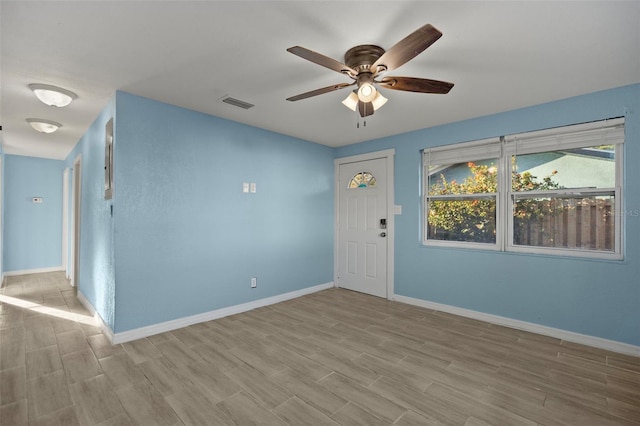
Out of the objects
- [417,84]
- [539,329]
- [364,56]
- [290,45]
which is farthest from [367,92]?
[539,329]

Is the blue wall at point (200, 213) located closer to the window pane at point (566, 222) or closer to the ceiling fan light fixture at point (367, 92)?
the ceiling fan light fixture at point (367, 92)

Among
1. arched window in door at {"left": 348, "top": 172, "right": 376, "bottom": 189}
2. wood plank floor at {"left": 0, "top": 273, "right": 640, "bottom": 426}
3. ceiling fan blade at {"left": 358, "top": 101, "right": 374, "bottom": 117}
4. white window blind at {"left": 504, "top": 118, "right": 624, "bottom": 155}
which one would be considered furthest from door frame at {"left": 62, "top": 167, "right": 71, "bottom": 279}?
white window blind at {"left": 504, "top": 118, "right": 624, "bottom": 155}

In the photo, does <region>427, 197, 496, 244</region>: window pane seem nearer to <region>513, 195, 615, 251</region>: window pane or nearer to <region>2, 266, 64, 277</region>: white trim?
<region>513, 195, 615, 251</region>: window pane

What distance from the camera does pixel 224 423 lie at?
1.80 meters

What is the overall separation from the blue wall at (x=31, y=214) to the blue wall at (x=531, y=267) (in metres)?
6.96

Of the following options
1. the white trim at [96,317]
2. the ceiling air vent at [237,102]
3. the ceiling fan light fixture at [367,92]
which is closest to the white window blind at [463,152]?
the ceiling fan light fixture at [367,92]

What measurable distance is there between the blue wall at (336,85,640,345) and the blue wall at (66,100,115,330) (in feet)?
11.8

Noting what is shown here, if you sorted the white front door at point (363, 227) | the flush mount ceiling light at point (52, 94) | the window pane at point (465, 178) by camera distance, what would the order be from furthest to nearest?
the white front door at point (363, 227) → the window pane at point (465, 178) → the flush mount ceiling light at point (52, 94)

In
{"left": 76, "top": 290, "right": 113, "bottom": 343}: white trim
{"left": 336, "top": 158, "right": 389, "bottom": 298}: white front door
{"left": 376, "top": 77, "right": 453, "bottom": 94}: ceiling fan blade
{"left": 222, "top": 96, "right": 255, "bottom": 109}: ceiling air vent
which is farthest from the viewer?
{"left": 336, "top": 158, "right": 389, "bottom": 298}: white front door

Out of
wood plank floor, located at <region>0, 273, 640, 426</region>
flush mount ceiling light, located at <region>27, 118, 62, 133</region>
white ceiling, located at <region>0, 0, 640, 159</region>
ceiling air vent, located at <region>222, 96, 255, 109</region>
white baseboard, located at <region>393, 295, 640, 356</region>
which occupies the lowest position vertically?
wood plank floor, located at <region>0, 273, 640, 426</region>

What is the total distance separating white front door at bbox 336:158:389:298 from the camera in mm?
4574

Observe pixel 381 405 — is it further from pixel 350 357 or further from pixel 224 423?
pixel 224 423

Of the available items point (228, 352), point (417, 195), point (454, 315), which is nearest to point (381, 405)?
point (228, 352)

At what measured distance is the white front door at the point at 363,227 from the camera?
4.57 metres
